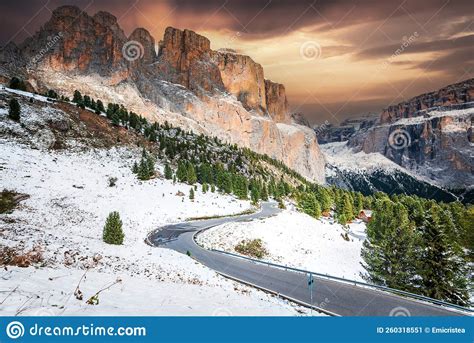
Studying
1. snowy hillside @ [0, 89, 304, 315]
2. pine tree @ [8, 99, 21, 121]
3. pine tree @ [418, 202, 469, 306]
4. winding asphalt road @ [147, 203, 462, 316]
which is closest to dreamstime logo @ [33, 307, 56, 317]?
snowy hillside @ [0, 89, 304, 315]

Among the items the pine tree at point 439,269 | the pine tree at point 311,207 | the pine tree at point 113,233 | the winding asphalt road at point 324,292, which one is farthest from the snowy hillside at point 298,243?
the pine tree at point 311,207

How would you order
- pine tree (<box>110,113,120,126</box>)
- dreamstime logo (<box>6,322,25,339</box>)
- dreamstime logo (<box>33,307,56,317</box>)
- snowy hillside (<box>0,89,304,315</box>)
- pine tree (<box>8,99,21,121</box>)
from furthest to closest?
pine tree (<box>110,113,120,126</box>) < pine tree (<box>8,99,21,121</box>) < snowy hillside (<box>0,89,304,315</box>) < dreamstime logo (<box>33,307,56,317</box>) < dreamstime logo (<box>6,322,25,339</box>)

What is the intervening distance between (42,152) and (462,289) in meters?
77.5

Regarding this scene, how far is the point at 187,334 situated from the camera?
299 inches

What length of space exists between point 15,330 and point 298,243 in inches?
1433

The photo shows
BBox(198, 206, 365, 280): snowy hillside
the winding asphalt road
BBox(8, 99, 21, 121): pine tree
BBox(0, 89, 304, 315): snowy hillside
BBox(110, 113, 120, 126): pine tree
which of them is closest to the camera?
BBox(0, 89, 304, 315): snowy hillside

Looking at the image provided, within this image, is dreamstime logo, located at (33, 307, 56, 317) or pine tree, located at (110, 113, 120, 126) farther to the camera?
pine tree, located at (110, 113, 120, 126)

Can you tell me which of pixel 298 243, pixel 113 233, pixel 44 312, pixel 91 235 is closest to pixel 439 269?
pixel 298 243

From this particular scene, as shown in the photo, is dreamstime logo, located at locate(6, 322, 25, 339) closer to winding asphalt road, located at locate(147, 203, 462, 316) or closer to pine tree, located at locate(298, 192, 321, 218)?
winding asphalt road, located at locate(147, 203, 462, 316)

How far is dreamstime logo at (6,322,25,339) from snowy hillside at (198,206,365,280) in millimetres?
28903

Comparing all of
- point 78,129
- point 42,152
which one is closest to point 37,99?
point 78,129

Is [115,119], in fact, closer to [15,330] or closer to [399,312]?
[399,312]

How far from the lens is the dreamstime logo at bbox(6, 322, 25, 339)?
272 inches

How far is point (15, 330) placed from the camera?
699 cm
